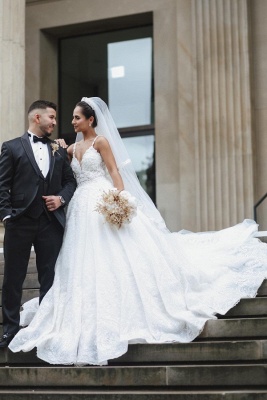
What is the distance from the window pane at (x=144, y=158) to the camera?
1510cm

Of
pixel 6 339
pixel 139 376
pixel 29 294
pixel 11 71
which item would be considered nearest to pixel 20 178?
pixel 6 339

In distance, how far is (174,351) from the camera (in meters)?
7.00

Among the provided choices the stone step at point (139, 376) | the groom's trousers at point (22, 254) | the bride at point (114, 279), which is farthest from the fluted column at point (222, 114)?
the stone step at point (139, 376)

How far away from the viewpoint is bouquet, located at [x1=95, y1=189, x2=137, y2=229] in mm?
7693

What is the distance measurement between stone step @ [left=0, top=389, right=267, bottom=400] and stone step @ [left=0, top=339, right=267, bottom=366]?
0.48 m

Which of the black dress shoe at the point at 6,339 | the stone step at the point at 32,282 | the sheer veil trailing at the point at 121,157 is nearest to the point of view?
the black dress shoe at the point at 6,339

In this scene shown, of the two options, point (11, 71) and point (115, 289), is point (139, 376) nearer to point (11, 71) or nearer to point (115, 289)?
point (115, 289)

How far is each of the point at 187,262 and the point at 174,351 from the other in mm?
1296

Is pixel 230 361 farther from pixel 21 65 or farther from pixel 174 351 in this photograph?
pixel 21 65

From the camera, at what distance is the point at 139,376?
6715 millimetres

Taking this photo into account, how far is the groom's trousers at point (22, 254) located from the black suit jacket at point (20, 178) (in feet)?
0.36

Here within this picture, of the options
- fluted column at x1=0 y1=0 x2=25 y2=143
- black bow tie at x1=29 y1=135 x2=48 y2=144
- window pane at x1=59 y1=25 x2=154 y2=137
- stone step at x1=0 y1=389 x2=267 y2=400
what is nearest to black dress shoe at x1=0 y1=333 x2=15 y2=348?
stone step at x1=0 y1=389 x2=267 y2=400

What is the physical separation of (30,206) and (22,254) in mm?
433

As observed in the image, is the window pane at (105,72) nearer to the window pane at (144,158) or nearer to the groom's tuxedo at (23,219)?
the window pane at (144,158)
